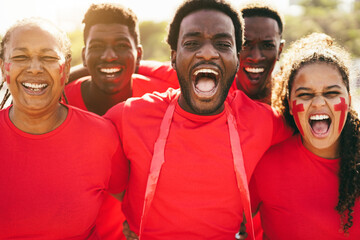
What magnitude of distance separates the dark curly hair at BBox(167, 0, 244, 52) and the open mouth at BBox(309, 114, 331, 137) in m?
0.83

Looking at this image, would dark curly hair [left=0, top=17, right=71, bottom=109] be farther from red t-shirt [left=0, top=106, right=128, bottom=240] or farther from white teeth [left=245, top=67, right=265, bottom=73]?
white teeth [left=245, top=67, right=265, bottom=73]

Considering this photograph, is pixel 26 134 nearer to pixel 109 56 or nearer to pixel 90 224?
pixel 90 224

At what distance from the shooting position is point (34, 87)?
2.54 metres

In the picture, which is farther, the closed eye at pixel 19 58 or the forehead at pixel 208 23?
the forehead at pixel 208 23

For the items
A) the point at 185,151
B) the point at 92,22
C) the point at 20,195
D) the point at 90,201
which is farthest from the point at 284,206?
the point at 92,22

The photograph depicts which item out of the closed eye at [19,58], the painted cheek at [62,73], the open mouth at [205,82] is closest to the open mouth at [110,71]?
the painted cheek at [62,73]

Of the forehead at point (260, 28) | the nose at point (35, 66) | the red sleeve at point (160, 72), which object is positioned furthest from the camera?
the red sleeve at point (160, 72)

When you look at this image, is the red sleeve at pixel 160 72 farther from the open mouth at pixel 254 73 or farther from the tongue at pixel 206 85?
the tongue at pixel 206 85

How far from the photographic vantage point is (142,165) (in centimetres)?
271

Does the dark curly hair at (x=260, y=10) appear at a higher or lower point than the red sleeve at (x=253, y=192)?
higher

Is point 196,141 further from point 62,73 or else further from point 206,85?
point 62,73

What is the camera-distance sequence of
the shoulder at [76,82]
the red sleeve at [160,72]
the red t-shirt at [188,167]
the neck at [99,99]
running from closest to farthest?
the red t-shirt at [188,167], the neck at [99,99], the shoulder at [76,82], the red sleeve at [160,72]

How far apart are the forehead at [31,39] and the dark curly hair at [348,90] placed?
1873 millimetres

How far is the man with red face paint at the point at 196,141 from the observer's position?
2.63 m
